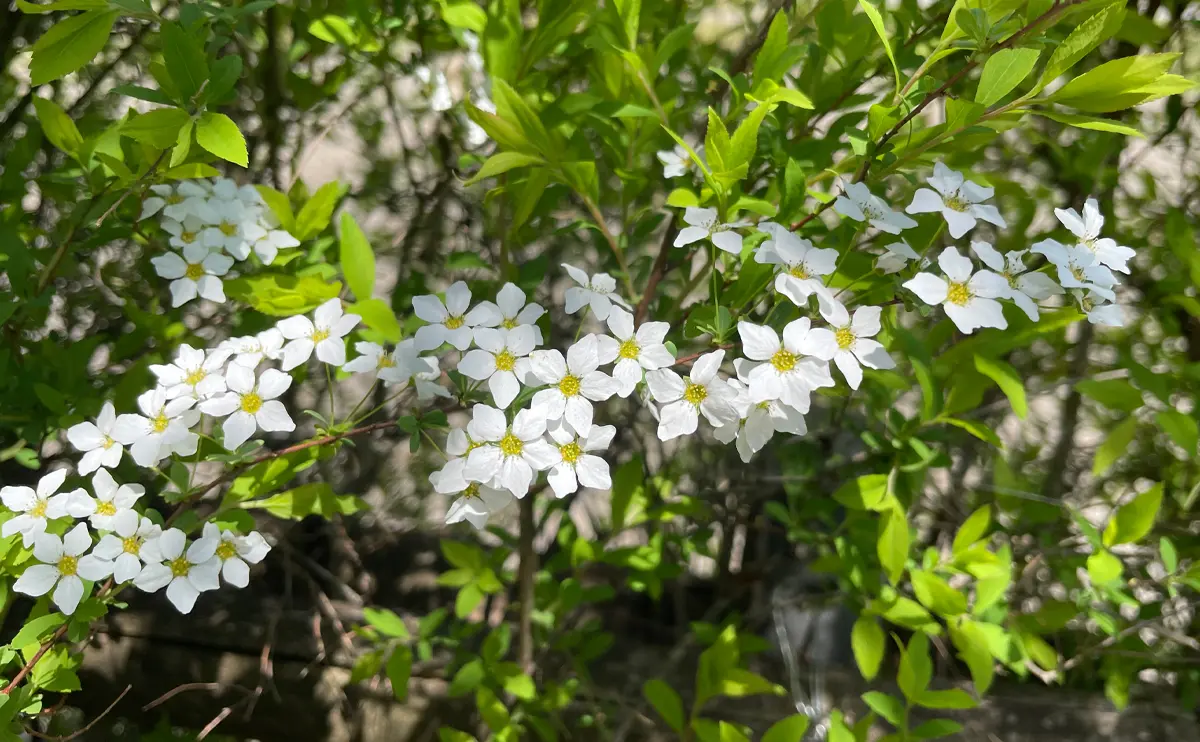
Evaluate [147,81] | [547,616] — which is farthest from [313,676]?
[147,81]

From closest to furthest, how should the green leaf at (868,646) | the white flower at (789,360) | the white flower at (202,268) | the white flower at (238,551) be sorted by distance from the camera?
1. the white flower at (789,360)
2. the white flower at (238,551)
3. the white flower at (202,268)
4. the green leaf at (868,646)

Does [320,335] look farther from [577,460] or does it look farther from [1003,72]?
[1003,72]

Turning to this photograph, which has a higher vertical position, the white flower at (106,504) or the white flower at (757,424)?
the white flower at (757,424)

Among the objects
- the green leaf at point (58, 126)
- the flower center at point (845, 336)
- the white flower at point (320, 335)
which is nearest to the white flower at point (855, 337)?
the flower center at point (845, 336)

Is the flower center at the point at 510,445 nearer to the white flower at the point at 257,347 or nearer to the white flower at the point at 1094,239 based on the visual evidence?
the white flower at the point at 257,347

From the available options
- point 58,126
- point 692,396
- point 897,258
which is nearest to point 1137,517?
point 897,258

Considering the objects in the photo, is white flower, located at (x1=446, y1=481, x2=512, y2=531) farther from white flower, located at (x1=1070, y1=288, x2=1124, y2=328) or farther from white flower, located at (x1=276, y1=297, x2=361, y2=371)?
white flower, located at (x1=1070, y1=288, x2=1124, y2=328)

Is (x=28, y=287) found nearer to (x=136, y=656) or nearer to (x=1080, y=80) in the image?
(x=136, y=656)
